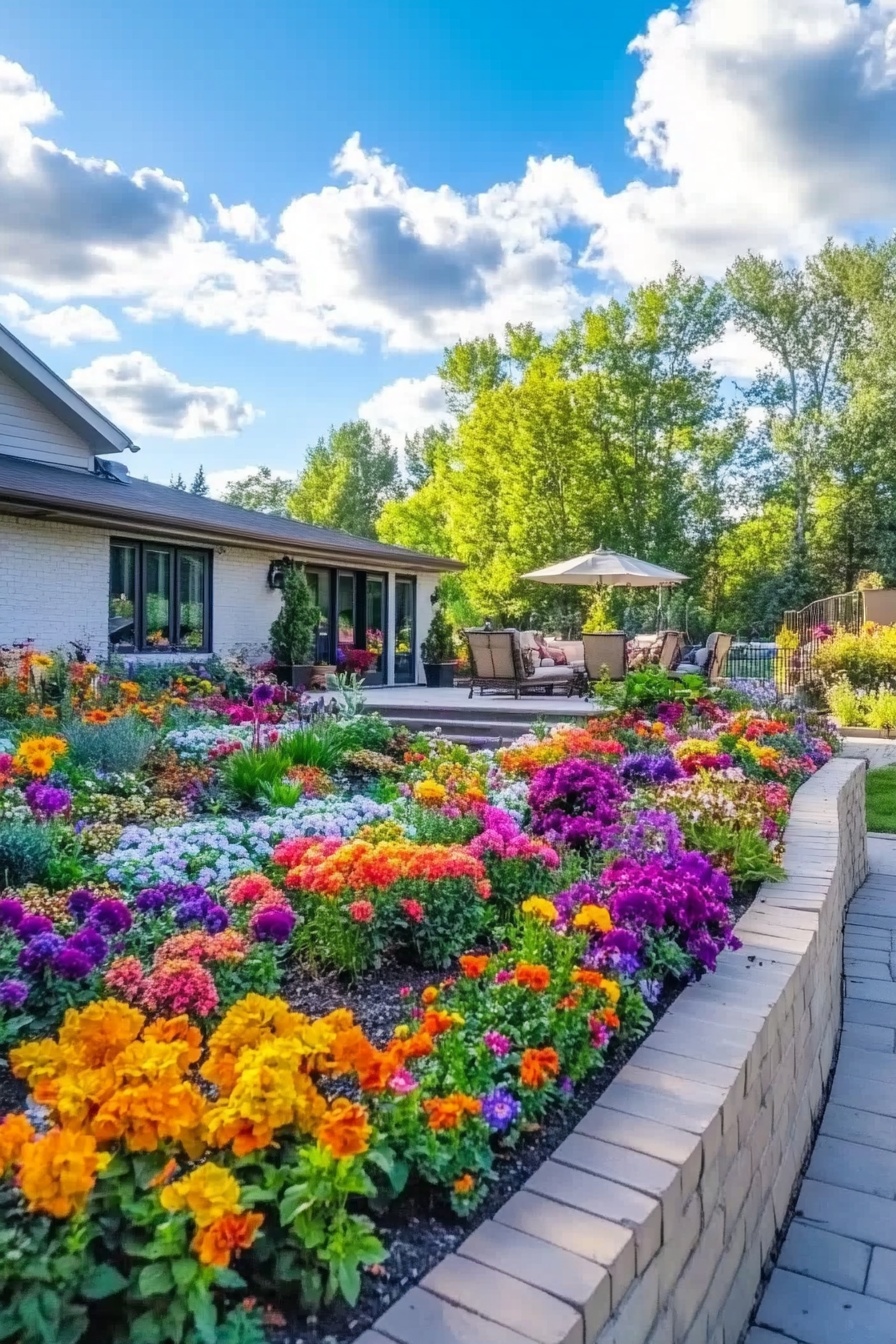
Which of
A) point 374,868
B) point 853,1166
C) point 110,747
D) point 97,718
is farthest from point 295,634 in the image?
point 853,1166

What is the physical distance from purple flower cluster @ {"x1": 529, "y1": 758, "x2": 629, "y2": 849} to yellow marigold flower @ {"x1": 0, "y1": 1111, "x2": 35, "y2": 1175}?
94.8 inches

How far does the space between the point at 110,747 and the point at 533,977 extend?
3813 millimetres

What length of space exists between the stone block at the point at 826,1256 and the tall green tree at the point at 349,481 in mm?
34240

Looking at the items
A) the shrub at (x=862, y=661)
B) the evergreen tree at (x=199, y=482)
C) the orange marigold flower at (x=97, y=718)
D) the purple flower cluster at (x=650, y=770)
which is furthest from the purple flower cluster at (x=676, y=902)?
the evergreen tree at (x=199, y=482)

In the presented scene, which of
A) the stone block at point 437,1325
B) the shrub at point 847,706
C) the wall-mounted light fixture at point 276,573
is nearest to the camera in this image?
the stone block at point 437,1325

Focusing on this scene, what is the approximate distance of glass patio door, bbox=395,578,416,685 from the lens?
1497 cm

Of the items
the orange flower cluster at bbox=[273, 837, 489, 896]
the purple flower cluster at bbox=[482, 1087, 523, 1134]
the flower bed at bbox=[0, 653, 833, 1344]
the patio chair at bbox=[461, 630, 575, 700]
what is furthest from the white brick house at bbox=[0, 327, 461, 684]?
the purple flower cluster at bbox=[482, 1087, 523, 1134]

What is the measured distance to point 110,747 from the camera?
16.3 ft

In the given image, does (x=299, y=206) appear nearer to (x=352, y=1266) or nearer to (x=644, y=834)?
(x=644, y=834)

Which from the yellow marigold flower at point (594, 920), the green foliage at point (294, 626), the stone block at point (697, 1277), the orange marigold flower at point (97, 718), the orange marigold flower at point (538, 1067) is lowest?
the stone block at point (697, 1277)

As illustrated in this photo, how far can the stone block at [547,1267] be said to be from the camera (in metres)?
1.15

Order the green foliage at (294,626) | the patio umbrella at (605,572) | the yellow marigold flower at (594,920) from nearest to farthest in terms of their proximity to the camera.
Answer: the yellow marigold flower at (594,920) < the green foliage at (294,626) < the patio umbrella at (605,572)

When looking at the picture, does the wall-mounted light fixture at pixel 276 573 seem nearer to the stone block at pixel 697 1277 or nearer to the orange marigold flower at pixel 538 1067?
the orange marigold flower at pixel 538 1067

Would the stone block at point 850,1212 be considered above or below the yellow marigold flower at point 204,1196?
below
